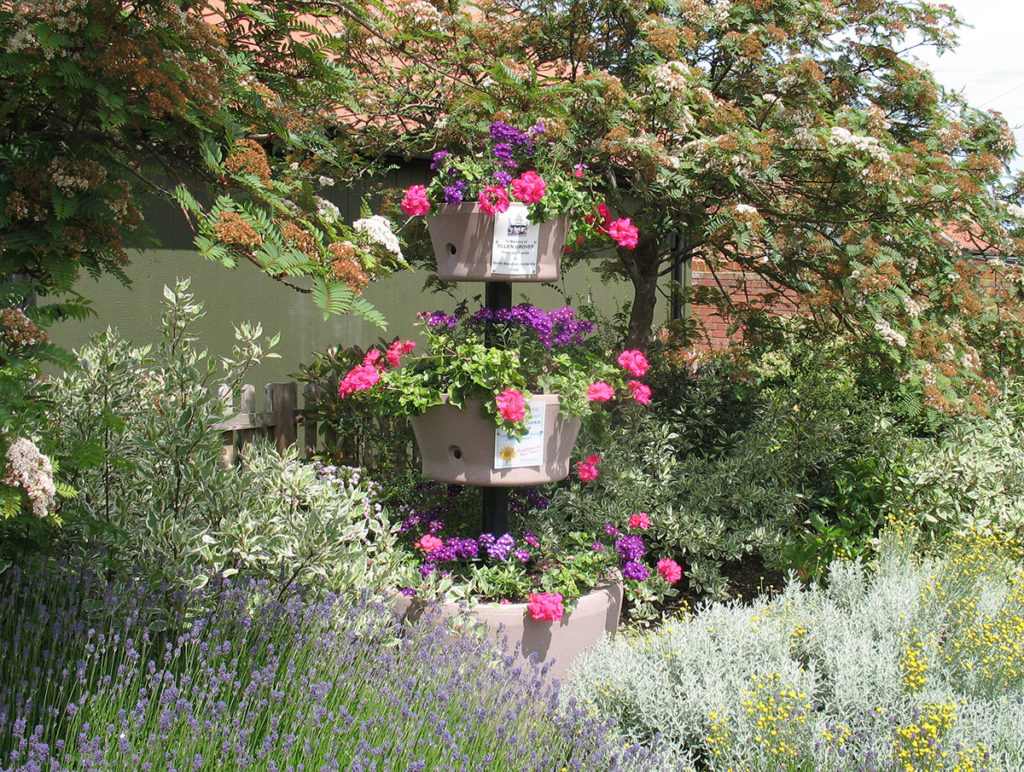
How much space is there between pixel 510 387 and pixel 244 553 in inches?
44.0

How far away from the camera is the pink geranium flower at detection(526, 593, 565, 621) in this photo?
3.49m

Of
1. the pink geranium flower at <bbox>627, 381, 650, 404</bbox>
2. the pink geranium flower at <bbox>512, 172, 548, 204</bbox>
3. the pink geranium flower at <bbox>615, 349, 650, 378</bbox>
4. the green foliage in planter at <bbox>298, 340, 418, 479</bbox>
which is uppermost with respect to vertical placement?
the pink geranium flower at <bbox>512, 172, 548, 204</bbox>

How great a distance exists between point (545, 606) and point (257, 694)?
1336 mm

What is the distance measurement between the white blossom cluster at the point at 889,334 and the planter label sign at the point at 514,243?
145 cm

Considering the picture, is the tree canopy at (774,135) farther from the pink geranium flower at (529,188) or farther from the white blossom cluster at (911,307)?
the pink geranium flower at (529,188)

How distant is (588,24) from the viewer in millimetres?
4699

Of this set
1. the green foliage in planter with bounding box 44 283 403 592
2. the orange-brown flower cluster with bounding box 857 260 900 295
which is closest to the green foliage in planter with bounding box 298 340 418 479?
the green foliage in planter with bounding box 44 283 403 592

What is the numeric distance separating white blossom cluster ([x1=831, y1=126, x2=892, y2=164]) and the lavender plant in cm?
240

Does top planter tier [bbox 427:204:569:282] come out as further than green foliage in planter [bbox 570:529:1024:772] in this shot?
Yes

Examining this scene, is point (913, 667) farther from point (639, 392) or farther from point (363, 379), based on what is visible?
point (363, 379)

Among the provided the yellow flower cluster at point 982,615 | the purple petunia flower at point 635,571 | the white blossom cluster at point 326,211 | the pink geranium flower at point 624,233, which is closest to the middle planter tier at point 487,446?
the purple petunia flower at point 635,571

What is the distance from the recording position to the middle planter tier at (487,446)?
3.47 meters

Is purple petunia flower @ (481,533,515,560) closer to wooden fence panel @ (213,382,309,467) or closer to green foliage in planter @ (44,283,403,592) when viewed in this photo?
green foliage in planter @ (44,283,403,592)

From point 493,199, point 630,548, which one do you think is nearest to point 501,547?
point 630,548
